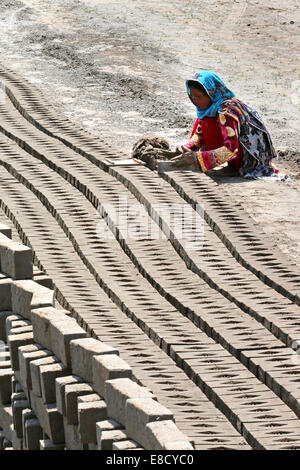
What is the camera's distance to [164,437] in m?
6.23

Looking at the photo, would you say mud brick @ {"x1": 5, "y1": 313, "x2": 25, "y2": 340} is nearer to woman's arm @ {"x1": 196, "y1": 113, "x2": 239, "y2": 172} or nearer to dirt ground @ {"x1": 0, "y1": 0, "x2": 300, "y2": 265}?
dirt ground @ {"x1": 0, "y1": 0, "x2": 300, "y2": 265}

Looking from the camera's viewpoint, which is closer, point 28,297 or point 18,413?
point 18,413

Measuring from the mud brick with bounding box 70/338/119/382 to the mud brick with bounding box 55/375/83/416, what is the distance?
0.05 metres

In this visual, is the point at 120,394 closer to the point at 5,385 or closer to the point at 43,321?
the point at 43,321

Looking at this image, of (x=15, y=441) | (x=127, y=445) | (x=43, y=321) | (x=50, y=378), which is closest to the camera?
(x=127, y=445)

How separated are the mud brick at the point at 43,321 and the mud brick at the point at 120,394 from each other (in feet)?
4.04

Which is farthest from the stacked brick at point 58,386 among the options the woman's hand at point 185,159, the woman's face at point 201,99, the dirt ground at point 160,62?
the woman's face at point 201,99

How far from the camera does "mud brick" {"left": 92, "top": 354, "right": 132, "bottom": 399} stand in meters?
7.13

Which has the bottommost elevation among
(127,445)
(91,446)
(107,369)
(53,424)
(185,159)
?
(53,424)

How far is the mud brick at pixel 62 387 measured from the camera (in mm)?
7703

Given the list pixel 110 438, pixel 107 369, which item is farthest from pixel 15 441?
pixel 110 438

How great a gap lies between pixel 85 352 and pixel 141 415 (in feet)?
3.66

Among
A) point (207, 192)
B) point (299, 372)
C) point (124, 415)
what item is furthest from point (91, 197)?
point (124, 415)
